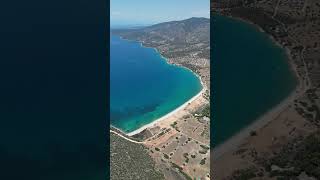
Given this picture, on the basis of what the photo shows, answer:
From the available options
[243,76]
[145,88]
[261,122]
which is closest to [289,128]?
[261,122]

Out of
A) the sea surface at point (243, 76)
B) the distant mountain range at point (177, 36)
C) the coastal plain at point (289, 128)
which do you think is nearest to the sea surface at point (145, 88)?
the distant mountain range at point (177, 36)

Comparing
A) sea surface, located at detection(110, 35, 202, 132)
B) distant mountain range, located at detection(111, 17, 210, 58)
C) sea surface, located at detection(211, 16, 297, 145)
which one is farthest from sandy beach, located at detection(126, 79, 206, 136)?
distant mountain range, located at detection(111, 17, 210, 58)

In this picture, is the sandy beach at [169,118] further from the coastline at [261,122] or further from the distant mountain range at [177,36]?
the distant mountain range at [177,36]

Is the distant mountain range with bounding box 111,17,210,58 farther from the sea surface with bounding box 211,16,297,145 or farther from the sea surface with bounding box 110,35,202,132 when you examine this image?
the sea surface with bounding box 211,16,297,145

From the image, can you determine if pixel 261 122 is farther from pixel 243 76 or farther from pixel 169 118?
pixel 169 118

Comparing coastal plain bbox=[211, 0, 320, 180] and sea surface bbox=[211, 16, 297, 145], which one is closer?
coastal plain bbox=[211, 0, 320, 180]
